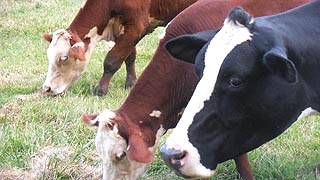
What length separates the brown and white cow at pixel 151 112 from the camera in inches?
175

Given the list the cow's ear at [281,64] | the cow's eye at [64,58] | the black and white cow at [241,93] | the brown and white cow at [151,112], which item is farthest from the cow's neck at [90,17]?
the cow's ear at [281,64]

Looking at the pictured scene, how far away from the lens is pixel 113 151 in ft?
14.5

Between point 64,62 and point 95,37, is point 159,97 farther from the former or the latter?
point 95,37

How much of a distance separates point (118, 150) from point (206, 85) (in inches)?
46.8

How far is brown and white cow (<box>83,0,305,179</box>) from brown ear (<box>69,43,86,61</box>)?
3.01 metres

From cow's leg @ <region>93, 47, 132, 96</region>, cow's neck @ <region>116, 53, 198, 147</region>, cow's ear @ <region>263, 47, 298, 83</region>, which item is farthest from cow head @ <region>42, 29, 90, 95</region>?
cow's ear @ <region>263, 47, 298, 83</region>

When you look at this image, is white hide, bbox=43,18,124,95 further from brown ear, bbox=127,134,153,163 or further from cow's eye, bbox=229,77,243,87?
cow's eye, bbox=229,77,243,87

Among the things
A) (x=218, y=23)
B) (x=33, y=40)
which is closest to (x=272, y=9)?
(x=218, y=23)

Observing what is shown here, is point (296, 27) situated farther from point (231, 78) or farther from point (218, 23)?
point (218, 23)

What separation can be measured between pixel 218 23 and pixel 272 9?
42cm

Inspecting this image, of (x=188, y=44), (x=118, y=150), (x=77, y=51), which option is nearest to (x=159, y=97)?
(x=118, y=150)

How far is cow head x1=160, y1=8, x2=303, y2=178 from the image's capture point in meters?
3.37

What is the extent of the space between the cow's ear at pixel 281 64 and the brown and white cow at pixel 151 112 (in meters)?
1.24

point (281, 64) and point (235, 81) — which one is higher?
point (281, 64)
